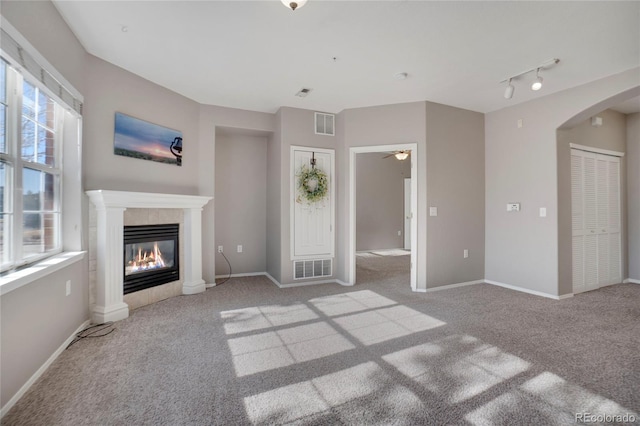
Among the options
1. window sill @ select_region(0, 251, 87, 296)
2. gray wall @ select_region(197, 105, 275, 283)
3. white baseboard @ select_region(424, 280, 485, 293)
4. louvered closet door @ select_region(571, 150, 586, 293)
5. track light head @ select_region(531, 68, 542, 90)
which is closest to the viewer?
window sill @ select_region(0, 251, 87, 296)

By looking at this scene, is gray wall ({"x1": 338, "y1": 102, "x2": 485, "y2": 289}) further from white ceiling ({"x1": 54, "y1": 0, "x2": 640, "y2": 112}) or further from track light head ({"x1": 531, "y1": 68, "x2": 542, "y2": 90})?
track light head ({"x1": 531, "y1": 68, "x2": 542, "y2": 90})

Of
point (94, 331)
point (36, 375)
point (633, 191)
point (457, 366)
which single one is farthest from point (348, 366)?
point (633, 191)

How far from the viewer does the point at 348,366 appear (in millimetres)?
2152

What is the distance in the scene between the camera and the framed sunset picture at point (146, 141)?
3.24m

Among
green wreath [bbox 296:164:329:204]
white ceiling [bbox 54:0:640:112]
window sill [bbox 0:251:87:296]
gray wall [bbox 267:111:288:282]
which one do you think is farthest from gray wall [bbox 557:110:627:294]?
window sill [bbox 0:251:87:296]

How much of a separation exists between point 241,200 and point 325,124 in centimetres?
193

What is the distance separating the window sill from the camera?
1.63m

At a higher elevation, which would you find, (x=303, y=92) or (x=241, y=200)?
(x=303, y=92)

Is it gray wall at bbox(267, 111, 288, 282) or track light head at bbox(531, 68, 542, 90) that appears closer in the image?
track light head at bbox(531, 68, 542, 90)

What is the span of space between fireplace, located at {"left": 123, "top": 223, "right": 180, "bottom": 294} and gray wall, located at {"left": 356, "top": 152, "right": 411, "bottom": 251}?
16.3 feet

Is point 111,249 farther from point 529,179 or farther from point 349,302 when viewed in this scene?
point 529,179

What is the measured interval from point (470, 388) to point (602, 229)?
4256 mm

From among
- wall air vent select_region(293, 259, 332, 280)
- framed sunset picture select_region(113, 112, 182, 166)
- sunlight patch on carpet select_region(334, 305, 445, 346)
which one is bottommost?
sunlight patch on carpet select_region(334, 305, 445, 346)

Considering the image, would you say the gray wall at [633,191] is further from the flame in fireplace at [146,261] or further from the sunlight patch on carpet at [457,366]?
the flame in fireplace at [146,261]
